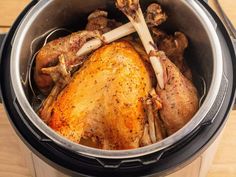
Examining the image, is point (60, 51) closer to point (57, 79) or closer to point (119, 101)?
point (57, 79)

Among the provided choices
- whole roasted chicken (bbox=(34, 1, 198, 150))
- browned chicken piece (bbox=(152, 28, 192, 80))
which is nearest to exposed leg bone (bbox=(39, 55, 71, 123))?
whole roasted chicken (bbox=(34, 1, 198, 150))

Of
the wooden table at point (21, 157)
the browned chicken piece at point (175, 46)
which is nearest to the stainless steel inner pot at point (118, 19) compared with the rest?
the browned chicken piece at point (175, 46)

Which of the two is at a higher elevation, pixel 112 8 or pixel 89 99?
pixel 112 8

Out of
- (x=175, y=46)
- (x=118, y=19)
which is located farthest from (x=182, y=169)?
(x=118, y=19)

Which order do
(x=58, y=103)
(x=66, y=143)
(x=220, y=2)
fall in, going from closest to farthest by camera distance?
(x=66, y=143) < (x=58, y=103) < (x=220, y=2)

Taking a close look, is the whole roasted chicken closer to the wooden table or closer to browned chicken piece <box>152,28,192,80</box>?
browned chicken piece <box>152,28,192,80</box>

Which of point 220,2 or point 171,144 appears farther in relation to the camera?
point 220,2

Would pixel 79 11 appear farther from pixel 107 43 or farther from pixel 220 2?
pixel 220 2

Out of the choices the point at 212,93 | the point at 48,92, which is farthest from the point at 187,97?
the point at 48,92
